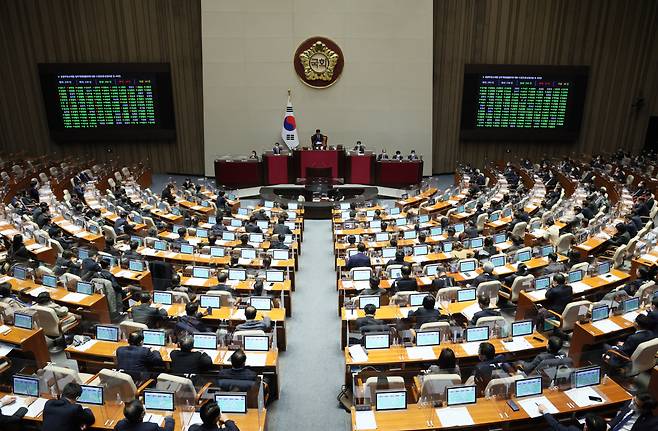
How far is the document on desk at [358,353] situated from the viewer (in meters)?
6.87

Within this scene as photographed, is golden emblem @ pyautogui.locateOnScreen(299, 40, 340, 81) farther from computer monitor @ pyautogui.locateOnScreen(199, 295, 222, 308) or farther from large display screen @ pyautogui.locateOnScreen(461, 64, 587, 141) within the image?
computer monitor @ pyautogui.locateOnScreen(199, 295, 222, 308)

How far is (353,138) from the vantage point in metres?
23.0

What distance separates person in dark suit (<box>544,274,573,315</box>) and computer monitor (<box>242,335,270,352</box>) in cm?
503

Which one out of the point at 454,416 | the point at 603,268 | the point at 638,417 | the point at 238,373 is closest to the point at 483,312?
the point at 454,416

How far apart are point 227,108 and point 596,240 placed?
16.3m

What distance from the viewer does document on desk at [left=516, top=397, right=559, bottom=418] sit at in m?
5.71

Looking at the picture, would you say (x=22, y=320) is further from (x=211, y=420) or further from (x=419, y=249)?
(x=419, y=249)

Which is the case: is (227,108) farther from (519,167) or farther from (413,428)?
(413,428)

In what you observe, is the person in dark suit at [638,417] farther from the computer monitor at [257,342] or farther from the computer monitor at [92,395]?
the computer monitor at [92,395]

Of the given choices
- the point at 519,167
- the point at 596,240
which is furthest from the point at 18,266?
the point at 519,167

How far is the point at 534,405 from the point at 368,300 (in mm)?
3319

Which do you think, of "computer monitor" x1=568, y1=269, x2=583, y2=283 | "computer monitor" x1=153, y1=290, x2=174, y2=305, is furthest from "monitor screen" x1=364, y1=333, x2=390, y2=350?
"computer monitor" x1=568, y1=269, x2=583, y2=283

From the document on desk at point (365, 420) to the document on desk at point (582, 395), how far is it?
8.13ft

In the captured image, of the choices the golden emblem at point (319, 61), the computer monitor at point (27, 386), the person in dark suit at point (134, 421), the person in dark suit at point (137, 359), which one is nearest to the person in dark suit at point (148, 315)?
the person in dark suit at point (137, 359)
